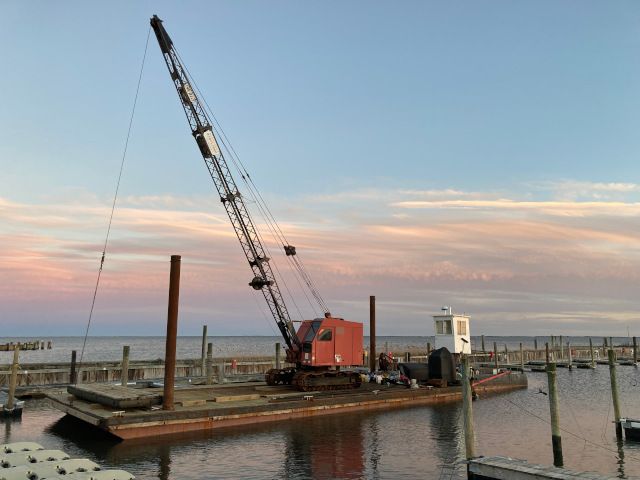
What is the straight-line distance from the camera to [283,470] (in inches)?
750

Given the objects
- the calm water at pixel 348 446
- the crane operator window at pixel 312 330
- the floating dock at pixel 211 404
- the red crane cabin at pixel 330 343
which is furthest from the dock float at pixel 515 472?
the crane operator window at pixel 312 330

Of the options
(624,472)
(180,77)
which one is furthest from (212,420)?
(180,77)

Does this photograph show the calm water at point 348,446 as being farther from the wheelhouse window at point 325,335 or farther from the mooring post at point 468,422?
the wheelhouse window at point 325,335

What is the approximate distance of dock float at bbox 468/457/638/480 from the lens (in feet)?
48.5

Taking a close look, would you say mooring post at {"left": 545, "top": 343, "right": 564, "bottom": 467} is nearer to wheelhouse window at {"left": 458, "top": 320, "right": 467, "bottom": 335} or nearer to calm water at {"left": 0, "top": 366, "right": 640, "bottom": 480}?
calm water at {"left": 0, "top": 366, "right": 640, "bottom": 480}

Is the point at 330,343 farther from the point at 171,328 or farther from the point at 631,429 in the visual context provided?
the point at 631,429

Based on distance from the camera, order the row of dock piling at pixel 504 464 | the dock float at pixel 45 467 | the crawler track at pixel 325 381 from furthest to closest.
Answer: the crawler track at pixel 325 381 → the row of dock piling at pixel 504 464 → the dock float at pixel 45 467

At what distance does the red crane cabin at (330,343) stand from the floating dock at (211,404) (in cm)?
208

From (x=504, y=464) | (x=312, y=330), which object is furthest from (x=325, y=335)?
(x=504, y=464)

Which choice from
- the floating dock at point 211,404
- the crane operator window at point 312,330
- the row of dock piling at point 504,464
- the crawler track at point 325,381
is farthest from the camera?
the crane operator window at point 312,330

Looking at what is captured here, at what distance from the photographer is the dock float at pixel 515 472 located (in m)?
14.8

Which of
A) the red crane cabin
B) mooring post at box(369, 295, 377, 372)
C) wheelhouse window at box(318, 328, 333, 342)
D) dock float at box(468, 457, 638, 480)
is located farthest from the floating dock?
mooring post at box(369, 295, 377, 372)

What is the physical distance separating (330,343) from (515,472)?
757 inches

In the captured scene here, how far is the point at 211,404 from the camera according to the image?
1035 inches
